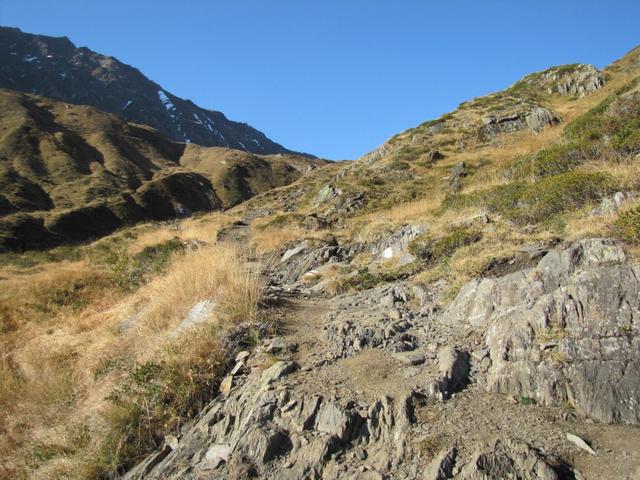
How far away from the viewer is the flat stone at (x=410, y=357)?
4949mm

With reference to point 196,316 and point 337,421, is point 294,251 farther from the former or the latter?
point 337,421

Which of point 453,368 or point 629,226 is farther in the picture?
point 629,226

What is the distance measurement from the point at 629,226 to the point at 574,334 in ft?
6.43

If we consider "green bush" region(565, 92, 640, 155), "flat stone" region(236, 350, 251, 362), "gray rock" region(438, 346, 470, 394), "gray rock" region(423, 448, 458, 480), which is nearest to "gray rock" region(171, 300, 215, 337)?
"flat stone" region(236, 350, 251, 362)

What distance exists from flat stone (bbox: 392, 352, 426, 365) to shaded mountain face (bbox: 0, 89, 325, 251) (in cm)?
5371

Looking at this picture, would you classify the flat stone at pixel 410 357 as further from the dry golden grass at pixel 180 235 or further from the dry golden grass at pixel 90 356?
the dry golden grass at pixel 180 235

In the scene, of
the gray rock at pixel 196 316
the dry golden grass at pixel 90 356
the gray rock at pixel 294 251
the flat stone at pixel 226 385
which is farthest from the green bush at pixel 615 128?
the flat stone at pixel 226 385

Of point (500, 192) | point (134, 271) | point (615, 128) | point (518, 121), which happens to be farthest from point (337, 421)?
point (518, 121)

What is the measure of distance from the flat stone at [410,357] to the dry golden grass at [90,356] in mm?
2252

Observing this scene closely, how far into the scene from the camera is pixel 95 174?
81.5 metres

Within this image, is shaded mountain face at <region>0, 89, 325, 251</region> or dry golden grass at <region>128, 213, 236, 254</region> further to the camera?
shaded mountain face at <region>0, 89, 325, 251</region>

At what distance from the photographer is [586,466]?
3.29 meters

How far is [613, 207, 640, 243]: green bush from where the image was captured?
5160mm

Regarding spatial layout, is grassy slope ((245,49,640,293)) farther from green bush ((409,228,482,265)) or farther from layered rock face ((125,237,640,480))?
layered rock face ((125,237,640,480))
